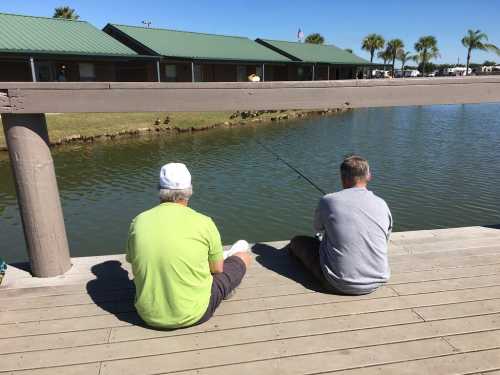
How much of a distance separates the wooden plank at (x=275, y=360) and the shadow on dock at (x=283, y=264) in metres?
0.76

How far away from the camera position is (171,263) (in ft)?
7.72

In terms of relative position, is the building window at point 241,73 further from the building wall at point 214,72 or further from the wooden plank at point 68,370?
the wooden plank at point 68,370

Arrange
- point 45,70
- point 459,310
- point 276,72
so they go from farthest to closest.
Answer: point 276,72 < point 45,70 < point 459,310

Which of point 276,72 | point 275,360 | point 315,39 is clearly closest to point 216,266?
point 275,360

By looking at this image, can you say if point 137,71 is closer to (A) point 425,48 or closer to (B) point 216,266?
(B) point 216,266

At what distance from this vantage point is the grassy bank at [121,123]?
57.0 ft

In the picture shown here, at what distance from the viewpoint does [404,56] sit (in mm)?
74000

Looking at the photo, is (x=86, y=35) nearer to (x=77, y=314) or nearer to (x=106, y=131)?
(x=106, y=131)

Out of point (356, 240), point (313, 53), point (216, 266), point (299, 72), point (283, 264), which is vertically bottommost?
point (283, 264)

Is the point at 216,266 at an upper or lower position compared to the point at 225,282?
upper

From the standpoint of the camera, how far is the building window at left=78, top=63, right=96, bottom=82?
25281mm

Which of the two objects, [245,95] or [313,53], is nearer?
[245,95]

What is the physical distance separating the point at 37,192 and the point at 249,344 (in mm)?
1943

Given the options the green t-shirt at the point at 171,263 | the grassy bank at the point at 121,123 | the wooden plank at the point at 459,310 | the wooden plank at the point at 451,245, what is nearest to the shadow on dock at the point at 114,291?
the green t-shirt at the point at 171,263
